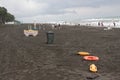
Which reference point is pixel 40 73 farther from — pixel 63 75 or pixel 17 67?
pixel 17 67

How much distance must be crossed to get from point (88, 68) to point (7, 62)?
4.80 m

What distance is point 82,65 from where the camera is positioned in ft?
52.5

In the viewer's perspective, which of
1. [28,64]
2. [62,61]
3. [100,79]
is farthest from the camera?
[62,61]

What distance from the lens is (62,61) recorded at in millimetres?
17469

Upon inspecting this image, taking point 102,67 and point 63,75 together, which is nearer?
point 63,75

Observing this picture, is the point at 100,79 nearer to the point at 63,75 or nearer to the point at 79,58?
the point at 63,75

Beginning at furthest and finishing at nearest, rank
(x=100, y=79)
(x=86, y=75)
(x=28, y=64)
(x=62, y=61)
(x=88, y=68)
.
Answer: (x=62, y=61), (x=28, y=64), (x=88, y=68), (x=86, y=75), (x=100, y=79)

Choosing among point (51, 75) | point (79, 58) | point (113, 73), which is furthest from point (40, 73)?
point (79, 58)

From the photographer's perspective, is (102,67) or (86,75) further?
(102,67)

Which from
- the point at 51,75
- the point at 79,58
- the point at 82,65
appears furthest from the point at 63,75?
the point at 79,58

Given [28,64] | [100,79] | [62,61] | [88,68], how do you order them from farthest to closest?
[62,61] < [28,64] < [88,68] < [100,79]

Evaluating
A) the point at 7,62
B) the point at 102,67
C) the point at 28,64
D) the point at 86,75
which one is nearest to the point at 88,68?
the point at 102,67

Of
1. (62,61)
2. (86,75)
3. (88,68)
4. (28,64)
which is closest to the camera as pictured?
(86,75)

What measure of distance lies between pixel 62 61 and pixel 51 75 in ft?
13.6
